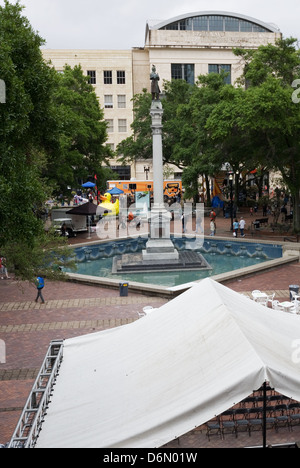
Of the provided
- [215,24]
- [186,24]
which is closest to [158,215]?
[186,24]

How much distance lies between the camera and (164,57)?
68.4 meters

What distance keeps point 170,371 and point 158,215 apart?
16.9 metres

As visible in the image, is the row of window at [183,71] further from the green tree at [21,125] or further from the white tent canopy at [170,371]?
the white tent canopy at [170,371]

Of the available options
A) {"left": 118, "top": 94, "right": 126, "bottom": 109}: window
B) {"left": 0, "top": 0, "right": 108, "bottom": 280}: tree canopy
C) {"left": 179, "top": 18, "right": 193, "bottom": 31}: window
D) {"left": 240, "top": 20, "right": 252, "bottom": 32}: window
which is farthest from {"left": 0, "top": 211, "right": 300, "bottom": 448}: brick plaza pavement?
{"left": 240, "top": 20, "right": 252, "bottom": 32}: window

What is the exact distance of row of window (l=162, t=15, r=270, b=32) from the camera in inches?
2768

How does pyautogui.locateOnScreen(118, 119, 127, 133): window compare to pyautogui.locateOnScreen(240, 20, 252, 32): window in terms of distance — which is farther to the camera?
pyautogui.locateOnScreen(240, 20, 252, 32): window

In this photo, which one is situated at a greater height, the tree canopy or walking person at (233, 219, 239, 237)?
the tree canopy

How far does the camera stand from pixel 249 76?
27.9m

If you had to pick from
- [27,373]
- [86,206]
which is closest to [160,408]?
[27,373]

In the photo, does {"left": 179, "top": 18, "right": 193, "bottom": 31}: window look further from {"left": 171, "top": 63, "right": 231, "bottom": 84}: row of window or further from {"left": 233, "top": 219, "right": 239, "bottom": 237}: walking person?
{"left": 233, "top": 219, "right": 239, "bottom": 237}: walking person

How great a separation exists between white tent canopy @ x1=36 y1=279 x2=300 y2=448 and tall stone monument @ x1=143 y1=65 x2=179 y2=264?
14.9 m

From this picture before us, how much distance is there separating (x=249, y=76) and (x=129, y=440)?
25.6 metres

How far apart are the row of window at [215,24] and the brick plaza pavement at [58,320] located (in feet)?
188

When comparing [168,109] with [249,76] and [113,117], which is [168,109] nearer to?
[249,76]
